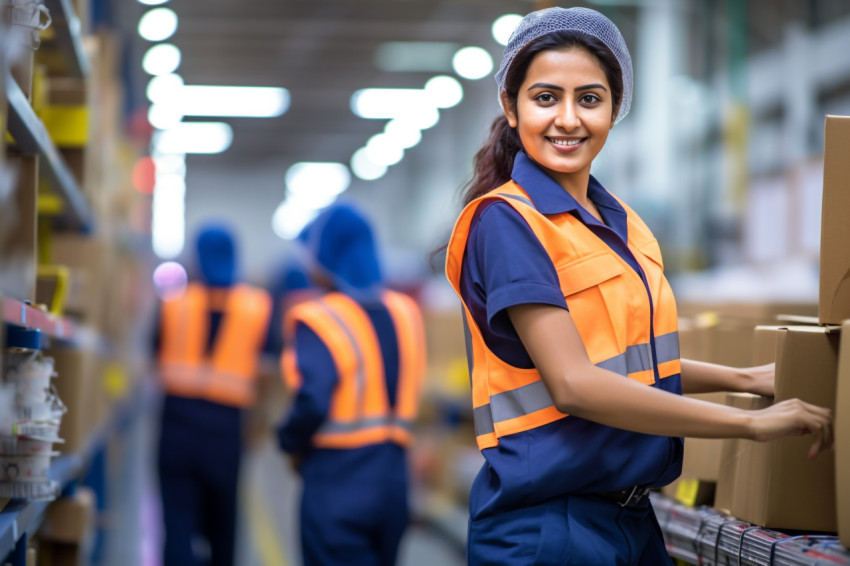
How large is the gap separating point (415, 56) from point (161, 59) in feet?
11.1

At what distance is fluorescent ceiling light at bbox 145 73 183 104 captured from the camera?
15.2 meters

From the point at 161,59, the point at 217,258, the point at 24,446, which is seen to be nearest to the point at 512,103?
the point at 24,446

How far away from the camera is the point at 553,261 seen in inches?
76.9

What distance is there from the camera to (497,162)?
2209 mm

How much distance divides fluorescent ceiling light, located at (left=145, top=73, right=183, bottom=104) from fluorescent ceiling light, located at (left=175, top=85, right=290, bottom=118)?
0.17 meters

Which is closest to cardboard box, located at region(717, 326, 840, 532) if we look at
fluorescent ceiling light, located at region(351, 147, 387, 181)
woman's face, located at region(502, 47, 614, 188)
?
woman's face, located at region(502, 47, 614, 188)

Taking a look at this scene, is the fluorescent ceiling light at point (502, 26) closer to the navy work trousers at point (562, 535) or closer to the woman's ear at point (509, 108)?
the woman's ear at point (509, 108)

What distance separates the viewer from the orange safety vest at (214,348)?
544 cm

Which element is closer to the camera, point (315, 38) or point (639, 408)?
point (639, 408)

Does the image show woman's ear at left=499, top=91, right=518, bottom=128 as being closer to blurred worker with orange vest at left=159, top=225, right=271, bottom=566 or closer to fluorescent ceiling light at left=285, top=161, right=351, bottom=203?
blurred worker with orange vest at left=159, top=225, right=271, bottom=566

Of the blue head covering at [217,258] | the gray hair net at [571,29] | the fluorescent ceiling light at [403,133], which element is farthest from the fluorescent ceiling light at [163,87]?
the gray hair net at [571,29]

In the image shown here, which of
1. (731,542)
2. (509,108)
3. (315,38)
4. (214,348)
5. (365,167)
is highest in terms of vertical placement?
(315,38)

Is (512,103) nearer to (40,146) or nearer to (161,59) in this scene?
(40,146)

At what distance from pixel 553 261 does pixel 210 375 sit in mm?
3800
